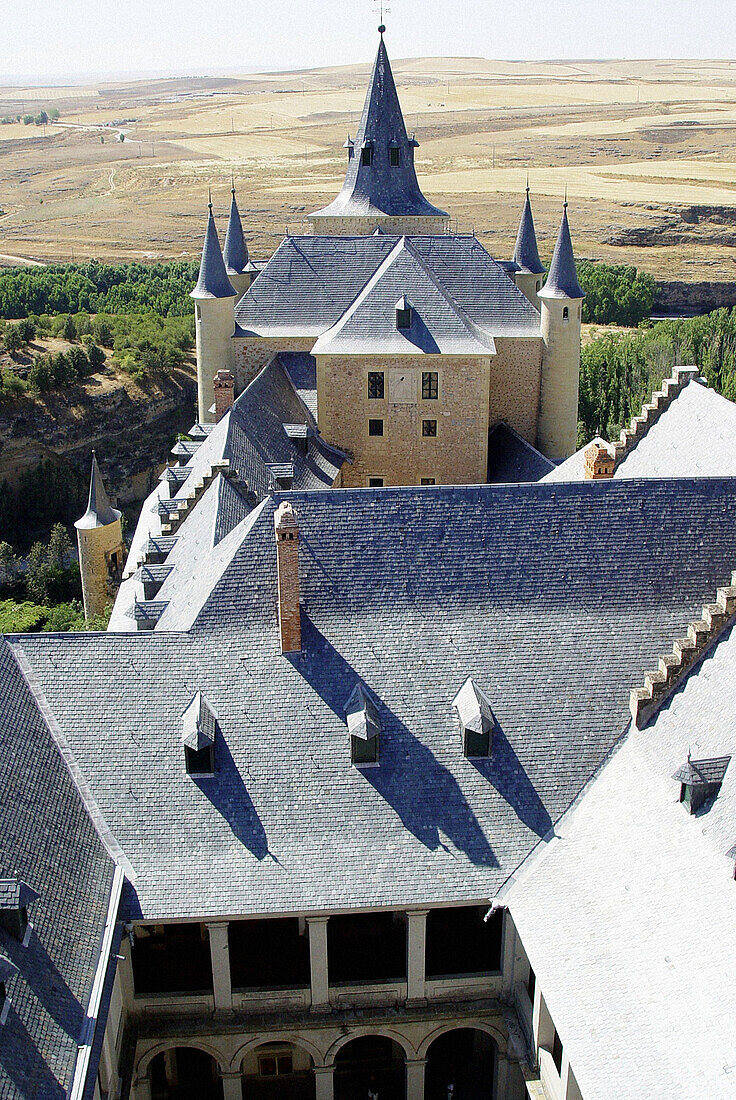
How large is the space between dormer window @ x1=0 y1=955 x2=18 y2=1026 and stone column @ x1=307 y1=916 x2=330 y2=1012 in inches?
259

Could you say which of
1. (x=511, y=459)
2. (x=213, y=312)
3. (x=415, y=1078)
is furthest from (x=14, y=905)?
(x=213, y=312)

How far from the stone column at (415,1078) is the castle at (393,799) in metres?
0.11

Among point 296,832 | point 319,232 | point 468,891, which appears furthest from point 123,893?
point 319,232

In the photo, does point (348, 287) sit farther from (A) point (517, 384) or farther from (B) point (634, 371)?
(B) point (634, 371)

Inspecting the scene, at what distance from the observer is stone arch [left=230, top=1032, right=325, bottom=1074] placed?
72.6 feet

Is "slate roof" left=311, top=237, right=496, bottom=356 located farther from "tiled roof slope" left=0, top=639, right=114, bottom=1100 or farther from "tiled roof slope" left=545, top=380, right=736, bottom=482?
"tiled roof slope" left=0, top=639, right=114, bottom=1100

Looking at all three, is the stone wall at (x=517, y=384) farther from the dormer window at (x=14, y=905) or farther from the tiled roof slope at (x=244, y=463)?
the dormer window at (x=14, y=905)

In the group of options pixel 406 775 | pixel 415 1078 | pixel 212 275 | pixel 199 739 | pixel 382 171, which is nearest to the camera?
pixel 199 739

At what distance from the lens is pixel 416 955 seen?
72.6 ft

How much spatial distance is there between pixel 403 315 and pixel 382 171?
61.8 feet

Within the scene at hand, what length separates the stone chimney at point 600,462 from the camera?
29891mm

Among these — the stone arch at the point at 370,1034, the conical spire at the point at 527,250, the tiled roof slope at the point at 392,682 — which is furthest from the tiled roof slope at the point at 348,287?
the stone arch at the point at 370,1034

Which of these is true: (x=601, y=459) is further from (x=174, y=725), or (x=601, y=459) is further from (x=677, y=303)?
(x=677, y=303)

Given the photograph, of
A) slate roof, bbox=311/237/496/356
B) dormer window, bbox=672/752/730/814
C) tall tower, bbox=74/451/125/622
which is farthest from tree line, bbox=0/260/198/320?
Answer: dormer window, bbox=672/752/730/814
